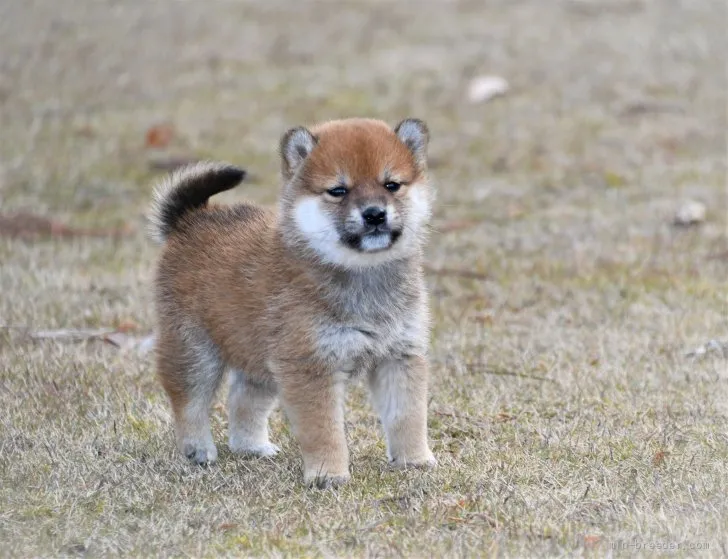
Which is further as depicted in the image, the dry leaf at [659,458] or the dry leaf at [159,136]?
the dry leaf at [159,136]

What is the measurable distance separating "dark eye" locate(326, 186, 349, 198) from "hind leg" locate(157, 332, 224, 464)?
102 cm

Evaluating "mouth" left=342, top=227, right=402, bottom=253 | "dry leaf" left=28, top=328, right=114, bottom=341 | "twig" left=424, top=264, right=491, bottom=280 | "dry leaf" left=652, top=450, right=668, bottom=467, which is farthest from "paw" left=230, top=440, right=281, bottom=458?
"twig" left=424, top=264, right=491, bottom=280

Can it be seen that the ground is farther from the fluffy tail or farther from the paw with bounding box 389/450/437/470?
the fluffy tail

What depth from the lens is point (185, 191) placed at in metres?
6.17

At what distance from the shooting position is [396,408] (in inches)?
220

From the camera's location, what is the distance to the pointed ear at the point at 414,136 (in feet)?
18.2

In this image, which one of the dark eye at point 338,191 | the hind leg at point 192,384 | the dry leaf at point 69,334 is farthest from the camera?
the dry leaf at point 69,334

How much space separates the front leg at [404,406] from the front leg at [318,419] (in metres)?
0.31

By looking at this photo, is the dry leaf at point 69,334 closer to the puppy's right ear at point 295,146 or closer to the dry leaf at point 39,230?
the puppy's right ear at point 295,146

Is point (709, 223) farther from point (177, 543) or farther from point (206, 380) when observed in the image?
→ point (177, 543)

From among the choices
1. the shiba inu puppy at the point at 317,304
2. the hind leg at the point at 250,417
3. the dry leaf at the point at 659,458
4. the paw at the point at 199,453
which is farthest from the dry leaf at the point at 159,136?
the dry leaf at the point at 659,458

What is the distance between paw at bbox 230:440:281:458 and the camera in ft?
19.6

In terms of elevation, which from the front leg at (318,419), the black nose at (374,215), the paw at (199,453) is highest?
the black nose at (374,215)

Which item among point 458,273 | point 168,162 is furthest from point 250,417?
point 168,162
